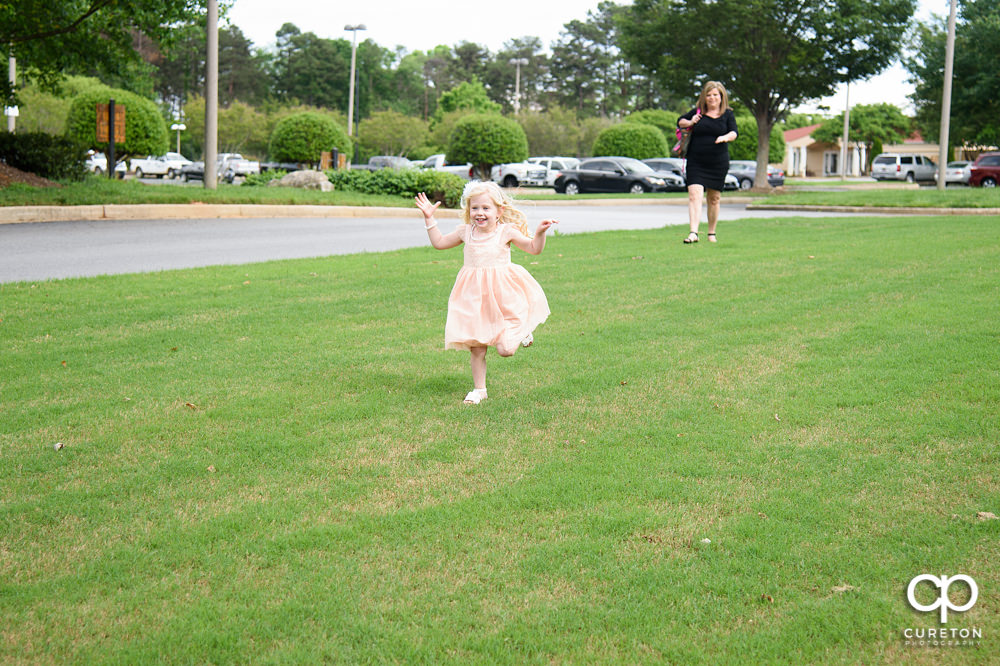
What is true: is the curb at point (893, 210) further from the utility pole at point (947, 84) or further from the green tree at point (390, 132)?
the green tree at point (390, 132)

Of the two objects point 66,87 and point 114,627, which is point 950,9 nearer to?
point 114,627

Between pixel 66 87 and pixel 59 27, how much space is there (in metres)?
37.0

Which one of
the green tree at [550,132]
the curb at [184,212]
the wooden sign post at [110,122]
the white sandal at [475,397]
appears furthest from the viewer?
the green tree at [550,132]

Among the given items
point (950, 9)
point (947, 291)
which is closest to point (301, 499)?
point (947, 291)

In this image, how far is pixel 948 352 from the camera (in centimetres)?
611

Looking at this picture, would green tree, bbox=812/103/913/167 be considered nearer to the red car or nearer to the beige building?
the beige building

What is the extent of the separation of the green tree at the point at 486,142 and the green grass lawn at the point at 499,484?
3096 cm

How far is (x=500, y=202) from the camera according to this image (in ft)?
18.5

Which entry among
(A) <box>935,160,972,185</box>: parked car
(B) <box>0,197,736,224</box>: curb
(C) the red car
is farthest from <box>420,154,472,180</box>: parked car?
(A) <box>935,160,972,185</box>: parked car

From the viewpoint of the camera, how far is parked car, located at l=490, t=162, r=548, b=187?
133ft

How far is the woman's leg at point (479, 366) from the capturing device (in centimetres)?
546

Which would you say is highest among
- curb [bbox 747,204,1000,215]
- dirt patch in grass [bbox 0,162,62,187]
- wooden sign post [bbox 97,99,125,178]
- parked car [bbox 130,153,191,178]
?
parked car [bbox 130,153,191,178]

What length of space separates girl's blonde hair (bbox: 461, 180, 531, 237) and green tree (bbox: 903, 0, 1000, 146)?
36974mm

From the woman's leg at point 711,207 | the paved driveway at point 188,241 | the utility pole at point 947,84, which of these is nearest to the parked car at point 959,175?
the utility pole at point 947,84
